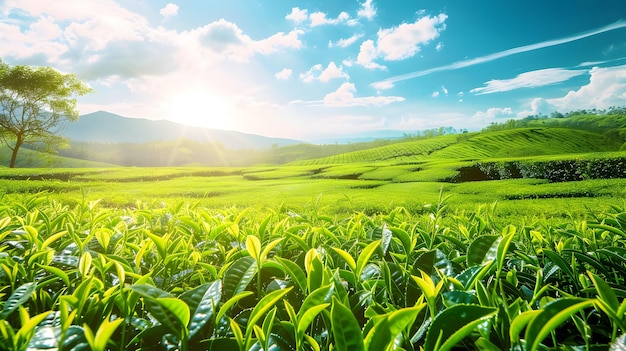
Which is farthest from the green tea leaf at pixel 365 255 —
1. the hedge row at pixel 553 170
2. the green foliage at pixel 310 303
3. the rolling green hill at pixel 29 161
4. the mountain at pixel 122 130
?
the mountain at pixel 122 130

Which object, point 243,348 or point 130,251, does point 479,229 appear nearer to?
point 243,348

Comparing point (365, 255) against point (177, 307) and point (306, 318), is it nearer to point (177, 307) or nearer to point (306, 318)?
point (306, 318)

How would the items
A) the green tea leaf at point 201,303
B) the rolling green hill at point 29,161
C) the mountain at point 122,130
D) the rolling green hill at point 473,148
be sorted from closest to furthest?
the green tea leaf at point 201,303 < the rolling green hill at point 473,148 < the rolling green hill at point 29,161 < the mountain at point 122,130

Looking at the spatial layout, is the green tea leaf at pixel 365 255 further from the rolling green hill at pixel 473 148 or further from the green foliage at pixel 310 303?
the rolling green hill at pixel 473 148

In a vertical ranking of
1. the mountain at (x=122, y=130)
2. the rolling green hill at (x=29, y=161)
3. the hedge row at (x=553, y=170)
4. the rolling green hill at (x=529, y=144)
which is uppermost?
the mountain at (x=122, y=130)

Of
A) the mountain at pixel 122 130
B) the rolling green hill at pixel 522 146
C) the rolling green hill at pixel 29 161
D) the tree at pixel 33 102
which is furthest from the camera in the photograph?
the mountain at pixel 122 130

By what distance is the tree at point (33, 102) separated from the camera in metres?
23.7

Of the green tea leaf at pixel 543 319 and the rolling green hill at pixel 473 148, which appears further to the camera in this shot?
the rolling green hill at pixel 473 148

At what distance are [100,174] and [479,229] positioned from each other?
17991mm

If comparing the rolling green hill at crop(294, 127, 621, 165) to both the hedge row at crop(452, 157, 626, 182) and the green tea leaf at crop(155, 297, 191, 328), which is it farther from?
the green tea leaf at crop(155, 297, 191, 328)

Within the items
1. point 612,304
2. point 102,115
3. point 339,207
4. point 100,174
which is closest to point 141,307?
point 612,304

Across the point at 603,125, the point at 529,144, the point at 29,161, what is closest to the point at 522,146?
the point at 529,144

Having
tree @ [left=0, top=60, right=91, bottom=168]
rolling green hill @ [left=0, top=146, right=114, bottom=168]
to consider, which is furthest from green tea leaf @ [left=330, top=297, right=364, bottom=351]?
rolling green hill @ [left=0, top=146, right=114, bottom=168]

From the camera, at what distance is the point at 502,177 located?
15.6 m
